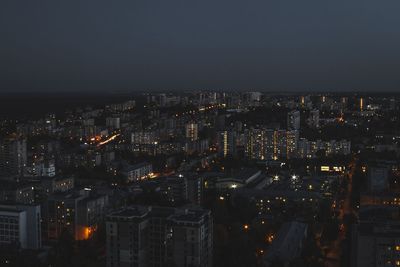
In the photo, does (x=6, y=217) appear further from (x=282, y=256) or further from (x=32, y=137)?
(x=32, y=137)

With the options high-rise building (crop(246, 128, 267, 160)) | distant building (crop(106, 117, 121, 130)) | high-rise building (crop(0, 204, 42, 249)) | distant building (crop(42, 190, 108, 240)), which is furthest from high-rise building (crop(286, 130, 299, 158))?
high-rise building (crop(0, 204, 42, 249))

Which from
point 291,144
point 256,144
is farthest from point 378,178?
point 256,144

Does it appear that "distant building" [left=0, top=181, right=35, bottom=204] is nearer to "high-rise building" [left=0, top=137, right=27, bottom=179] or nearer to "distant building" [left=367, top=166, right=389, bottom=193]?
"high-rise building" [left=0, top=137, right=27, bottom=179]

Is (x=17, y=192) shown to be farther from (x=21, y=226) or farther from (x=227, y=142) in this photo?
(x=227, y=142)

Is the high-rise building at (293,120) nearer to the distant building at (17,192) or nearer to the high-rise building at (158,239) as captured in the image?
the distant building at (17,192)

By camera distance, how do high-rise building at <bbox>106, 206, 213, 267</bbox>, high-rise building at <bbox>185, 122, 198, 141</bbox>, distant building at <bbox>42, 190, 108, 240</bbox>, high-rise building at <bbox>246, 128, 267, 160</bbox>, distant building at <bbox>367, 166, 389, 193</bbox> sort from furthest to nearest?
high-rise building at <bbox>185, 122, 198, 141</bbox>, high-rise building at <bbox>246, 128, 267, 160</bbox>, distant building at <bbox>367, 166, 389, 193</bbox>, distant building at <bbox>42, 190, 108, 240</bbox>, high-rise building at <bbox>106, 206, 213, 267</bbox>

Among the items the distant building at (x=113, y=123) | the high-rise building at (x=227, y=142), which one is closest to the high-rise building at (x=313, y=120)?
the high-rise building at (x=227, y=142)

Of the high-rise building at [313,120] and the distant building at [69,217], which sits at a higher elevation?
the high-rise building at [313,120]
